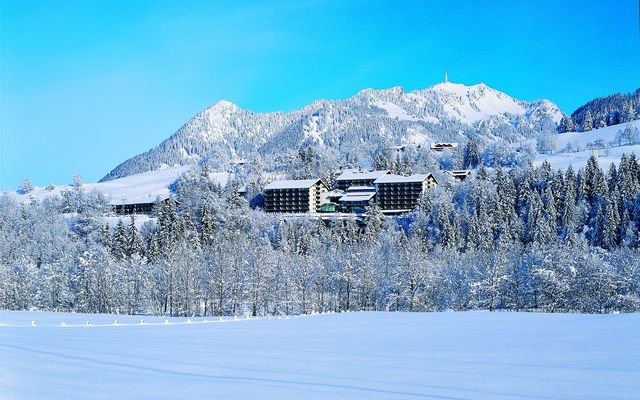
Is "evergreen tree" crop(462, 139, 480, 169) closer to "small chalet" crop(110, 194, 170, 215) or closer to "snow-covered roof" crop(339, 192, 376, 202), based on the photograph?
"snow-covered roof" crop(339, 192, 376, 202)

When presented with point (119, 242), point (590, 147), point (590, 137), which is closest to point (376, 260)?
point (119, 242)

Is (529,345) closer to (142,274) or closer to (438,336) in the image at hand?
(438,336)

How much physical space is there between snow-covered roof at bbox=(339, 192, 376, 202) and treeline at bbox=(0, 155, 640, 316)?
12.3 metres

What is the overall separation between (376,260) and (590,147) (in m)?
123

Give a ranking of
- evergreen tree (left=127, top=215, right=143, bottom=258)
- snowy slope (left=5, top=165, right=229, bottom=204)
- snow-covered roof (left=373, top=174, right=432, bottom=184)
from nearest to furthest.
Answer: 1. evergreen tree (left=127, top=215, right=143, bottom=258)
2. snow-covered roof (left=373, top=174, right=432, bottom=184)
3. snowy slope (left=5, top=165, right=229, bottom=204)

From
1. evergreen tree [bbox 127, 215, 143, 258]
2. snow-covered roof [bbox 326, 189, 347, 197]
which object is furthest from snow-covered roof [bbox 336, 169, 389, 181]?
evergreen tree [bbox 127, 215, 143, 258]

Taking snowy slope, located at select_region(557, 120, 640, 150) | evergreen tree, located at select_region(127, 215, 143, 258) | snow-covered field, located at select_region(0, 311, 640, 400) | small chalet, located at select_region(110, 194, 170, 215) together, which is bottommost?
snow-covered field, located at select_region(0, 311, 640, 400)

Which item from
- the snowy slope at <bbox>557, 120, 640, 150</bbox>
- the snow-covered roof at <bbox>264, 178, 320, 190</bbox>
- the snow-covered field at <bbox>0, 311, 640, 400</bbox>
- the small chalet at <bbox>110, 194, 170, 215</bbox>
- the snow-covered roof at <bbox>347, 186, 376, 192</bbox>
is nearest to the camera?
the snow-covered field at <bbox>0, 311, 640, 400</bbox>

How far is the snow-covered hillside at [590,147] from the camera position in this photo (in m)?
136

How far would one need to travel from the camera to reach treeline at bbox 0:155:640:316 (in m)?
57.8

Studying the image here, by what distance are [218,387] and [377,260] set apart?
2307 inches

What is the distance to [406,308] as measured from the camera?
60.0 meters

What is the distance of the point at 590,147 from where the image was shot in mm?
165250

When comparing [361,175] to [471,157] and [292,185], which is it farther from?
[471,157]
